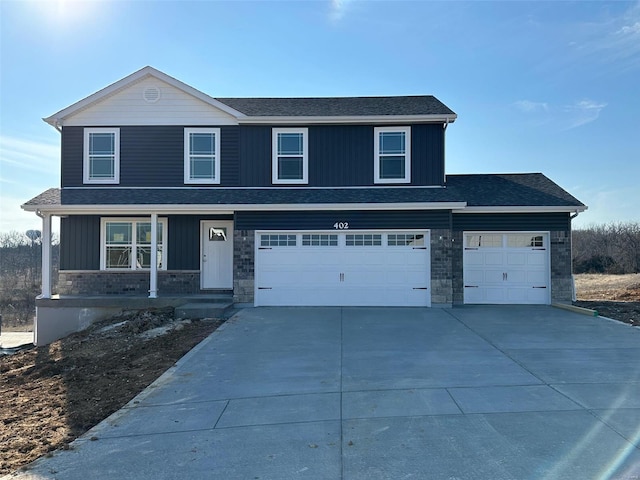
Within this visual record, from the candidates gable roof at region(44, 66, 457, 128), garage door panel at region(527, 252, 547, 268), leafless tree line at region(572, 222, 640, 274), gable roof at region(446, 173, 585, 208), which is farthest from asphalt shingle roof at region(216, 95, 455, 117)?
leafless tree line at region(572, 222, 640, 274)

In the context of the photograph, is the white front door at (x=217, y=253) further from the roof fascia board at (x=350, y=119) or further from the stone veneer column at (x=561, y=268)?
the stone veneer column at (x=561, y=268)

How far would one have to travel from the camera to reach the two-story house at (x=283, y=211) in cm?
1369

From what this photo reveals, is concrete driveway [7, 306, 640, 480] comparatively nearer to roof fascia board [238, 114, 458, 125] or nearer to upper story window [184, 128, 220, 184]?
Answer: upper story window [184, 128, 220, 184]

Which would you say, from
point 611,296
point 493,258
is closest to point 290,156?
point 493,258

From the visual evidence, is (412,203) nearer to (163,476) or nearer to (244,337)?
(244,337)

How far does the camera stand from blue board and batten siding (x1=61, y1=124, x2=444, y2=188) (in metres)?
14.5

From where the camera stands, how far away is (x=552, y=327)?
10.7 metres

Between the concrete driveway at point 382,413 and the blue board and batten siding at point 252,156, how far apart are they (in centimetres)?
633

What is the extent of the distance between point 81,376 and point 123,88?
406 inches

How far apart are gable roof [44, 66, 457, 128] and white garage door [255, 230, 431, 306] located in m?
3.61

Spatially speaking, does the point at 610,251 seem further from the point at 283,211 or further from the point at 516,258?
the point at 283,211

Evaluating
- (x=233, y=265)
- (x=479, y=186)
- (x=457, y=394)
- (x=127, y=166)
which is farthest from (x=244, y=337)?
(x=479, y=186)

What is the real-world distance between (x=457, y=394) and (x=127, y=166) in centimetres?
1272

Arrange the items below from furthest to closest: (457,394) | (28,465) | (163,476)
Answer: (457,394) < (28,465) < (163,476)
